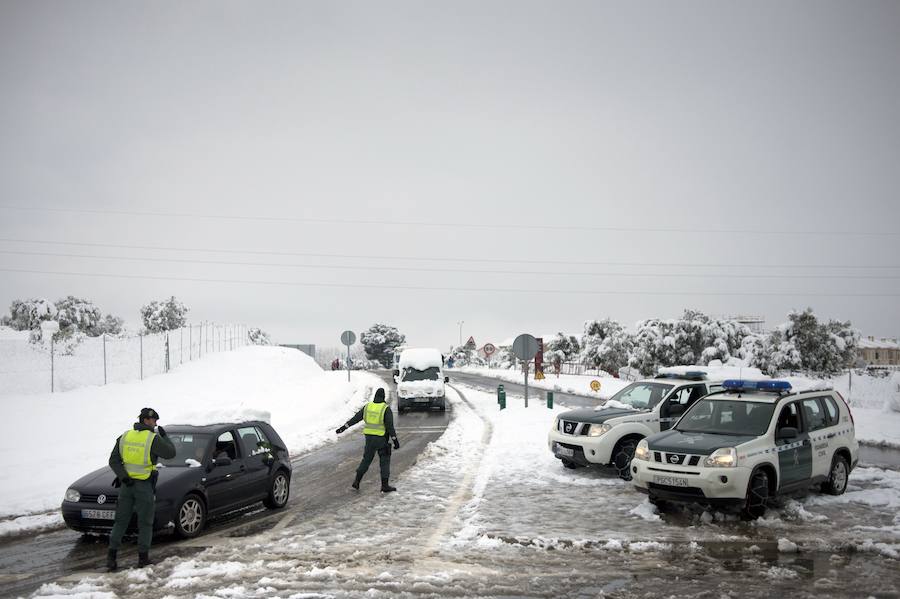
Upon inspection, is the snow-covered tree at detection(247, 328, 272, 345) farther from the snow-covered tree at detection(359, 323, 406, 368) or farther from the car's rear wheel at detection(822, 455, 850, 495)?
the car's rear wheel at detection(822, 455, 850, 495)

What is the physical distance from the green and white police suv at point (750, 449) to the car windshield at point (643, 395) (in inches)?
97.5

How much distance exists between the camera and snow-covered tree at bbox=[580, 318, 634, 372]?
2520 inches

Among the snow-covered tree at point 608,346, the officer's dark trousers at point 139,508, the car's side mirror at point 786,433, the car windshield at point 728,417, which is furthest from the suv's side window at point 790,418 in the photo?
the snow-covered tree at point 608,346

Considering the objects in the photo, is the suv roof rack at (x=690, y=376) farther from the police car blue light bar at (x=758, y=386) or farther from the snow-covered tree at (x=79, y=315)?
the snow-covered tree at (x=79, y=315)

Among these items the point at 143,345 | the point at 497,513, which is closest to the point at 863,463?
the point at 497,513

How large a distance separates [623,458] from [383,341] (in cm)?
8398

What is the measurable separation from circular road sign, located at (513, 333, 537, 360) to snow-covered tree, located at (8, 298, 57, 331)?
7294 cm

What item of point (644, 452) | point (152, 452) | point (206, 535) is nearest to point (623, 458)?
point (644, 452)

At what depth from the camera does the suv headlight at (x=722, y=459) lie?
9.31m

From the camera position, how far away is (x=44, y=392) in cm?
2462

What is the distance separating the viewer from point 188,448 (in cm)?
989

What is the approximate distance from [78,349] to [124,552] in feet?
73.9

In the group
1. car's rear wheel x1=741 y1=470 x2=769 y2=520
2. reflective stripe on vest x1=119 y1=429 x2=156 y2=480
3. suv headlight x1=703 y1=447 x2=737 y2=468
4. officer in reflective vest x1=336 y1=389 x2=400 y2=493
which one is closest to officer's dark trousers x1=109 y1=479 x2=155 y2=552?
reflective stripe on vest x1=119 y1=429 x2=156 y2=480

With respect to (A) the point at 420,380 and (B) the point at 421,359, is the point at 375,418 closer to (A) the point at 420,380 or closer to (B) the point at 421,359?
(A) the point at 420,380
